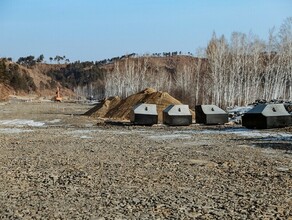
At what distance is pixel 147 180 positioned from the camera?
32.0 ft

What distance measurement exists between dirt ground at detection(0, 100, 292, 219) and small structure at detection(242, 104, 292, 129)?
7.04 meters

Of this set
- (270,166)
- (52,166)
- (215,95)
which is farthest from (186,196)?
(215,95)

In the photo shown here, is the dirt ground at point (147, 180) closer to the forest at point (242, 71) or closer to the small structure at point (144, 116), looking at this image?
the small structure at point (144, 116)

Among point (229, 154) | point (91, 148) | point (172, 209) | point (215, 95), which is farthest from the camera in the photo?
point (215, 95)

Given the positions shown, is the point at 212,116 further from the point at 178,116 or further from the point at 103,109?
the point at 103,109

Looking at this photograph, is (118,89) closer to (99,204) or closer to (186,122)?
(186,122)

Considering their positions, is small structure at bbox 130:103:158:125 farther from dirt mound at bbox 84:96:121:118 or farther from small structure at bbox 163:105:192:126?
dirt mound at bbox 84:96:121:118

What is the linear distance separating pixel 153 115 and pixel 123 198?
20967 mm

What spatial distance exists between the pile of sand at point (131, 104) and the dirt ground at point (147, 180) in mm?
19041

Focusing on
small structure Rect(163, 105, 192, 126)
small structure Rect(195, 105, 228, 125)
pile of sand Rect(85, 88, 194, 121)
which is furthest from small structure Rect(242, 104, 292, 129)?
pile of sand Rect(85, 88, 194, 121)

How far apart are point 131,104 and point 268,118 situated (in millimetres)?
17874

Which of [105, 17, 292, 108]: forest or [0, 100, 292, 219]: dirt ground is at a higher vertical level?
[105, 17, 292, 108]: forest

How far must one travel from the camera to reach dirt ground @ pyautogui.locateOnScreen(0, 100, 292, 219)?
7125mm

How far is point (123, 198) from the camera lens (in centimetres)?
802
